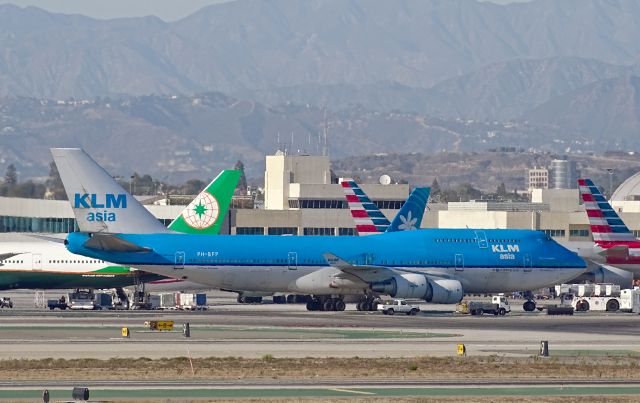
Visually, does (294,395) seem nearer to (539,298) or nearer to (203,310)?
(203,310)

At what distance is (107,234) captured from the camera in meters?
93.2

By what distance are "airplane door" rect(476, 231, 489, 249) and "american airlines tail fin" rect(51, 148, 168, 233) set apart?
2226cm

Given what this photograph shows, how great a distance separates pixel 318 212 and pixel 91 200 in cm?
8042

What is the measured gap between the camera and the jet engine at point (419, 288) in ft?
318

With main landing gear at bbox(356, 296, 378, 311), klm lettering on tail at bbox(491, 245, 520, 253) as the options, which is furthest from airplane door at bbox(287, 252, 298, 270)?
klm lettering on tail at bbox(491, 245, 520, 253)

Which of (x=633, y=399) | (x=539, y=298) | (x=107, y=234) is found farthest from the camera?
(x=539, y=298)

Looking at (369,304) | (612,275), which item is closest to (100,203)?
(369,304)

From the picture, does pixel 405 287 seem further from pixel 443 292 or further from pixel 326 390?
pixel 326 390

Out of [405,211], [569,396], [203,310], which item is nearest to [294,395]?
[569,396]

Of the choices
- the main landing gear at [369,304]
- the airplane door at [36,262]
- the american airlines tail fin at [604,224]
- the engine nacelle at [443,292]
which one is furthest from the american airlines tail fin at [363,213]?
the engine nacelle at [443,292]

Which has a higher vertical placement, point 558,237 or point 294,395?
point 558,237

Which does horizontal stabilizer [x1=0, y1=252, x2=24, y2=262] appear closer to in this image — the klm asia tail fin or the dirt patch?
the klm asia tail fin

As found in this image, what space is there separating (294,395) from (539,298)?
311 feet

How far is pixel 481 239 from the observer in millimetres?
101562
